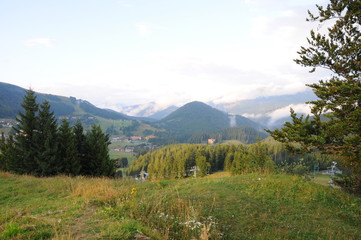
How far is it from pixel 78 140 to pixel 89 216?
3017cm

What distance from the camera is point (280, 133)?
12.4 metres

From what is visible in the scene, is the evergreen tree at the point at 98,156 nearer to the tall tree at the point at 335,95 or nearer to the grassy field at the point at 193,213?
the grassy field at the point at 193,213

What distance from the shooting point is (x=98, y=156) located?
3278cm

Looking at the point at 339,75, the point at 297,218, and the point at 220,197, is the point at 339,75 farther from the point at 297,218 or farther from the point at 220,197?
the point at 220,197

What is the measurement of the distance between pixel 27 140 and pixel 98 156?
9.79m

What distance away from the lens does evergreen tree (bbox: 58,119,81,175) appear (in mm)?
29309

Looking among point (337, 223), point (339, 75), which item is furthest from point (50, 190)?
point (339, 75)

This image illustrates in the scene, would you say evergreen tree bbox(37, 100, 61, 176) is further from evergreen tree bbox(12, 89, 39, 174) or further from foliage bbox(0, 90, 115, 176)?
evergreen tree bbox(12, 89, 39, 174)

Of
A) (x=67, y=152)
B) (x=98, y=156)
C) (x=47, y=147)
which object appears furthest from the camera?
(x=98, y=156)

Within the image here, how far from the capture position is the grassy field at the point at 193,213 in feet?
18.0

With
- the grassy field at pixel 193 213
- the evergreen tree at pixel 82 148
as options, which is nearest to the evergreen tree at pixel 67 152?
the evergreen tree at pixel 82 148

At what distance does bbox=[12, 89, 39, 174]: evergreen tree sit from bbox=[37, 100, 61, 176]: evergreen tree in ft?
2.05

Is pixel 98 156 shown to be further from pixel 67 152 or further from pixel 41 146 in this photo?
pixel 41 146

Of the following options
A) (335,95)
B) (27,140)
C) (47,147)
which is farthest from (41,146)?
(335,95)
